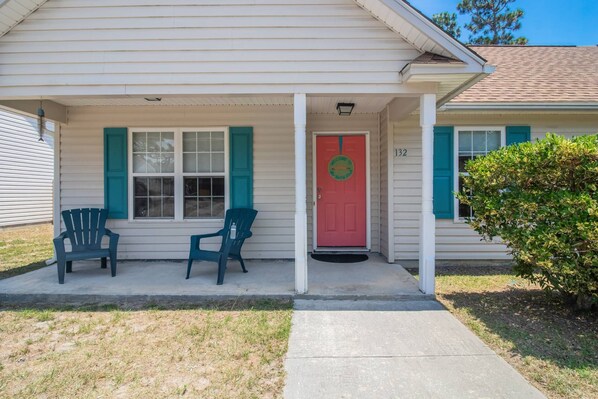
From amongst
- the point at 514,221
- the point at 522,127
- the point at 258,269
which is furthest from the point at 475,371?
the point at 522,127

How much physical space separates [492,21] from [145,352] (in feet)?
76.1

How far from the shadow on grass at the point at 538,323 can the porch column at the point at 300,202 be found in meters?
1.63

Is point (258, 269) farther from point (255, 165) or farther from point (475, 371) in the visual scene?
point (475, 371)

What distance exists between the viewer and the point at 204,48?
4121 mm

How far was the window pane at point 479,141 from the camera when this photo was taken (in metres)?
5.86

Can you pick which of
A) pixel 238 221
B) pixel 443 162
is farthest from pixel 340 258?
pixel 443 162

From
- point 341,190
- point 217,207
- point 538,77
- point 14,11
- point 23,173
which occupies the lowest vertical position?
point 217,207

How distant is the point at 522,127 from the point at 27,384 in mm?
6744

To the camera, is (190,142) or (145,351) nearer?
(145,351)

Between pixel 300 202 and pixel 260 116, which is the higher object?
pixel 260 116

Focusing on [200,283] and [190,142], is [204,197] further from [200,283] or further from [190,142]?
[200,283]

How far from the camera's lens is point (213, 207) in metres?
5.91

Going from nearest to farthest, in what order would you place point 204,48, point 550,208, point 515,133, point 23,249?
point 550,208, point 204,48, point 515,133, point 23,249

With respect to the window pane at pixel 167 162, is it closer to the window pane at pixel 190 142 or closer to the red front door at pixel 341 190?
the window pane at pixel 190 142
